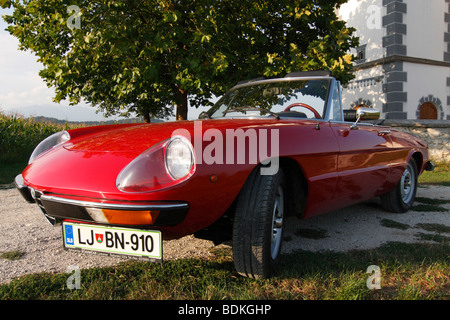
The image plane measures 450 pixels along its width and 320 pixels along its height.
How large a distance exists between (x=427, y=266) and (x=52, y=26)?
823 centimetres

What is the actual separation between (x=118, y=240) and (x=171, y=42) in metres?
5.95

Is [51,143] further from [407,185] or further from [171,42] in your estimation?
[171,42]

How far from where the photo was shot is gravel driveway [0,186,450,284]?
2.31m

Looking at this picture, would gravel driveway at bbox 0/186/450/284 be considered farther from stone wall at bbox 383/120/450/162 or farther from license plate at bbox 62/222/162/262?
stone wall at bbox 383/120/450/162

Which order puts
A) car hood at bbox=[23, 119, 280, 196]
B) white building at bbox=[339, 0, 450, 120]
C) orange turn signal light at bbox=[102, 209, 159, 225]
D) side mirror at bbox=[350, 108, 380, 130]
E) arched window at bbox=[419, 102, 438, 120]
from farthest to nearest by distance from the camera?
arched window at bbox=[419, 102, 438, 120] → white building at bbox=[339, 0, 450, 120] → side mirror at bbox=[350, 108, 380, 130] → car hood at bbox=[23, 119, 280, 196] → orange turn signal light at bbox=[102, 209, 159, 225]

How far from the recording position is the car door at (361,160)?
8.89 ft

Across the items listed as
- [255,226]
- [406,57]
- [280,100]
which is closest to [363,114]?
[280,100]

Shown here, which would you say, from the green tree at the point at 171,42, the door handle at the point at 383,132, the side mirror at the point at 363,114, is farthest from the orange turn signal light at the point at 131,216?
the green tree at the point at 171,42

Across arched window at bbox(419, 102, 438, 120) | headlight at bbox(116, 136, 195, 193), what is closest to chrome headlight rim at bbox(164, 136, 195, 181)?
headlight at bbox(116, 136, 195, 193)

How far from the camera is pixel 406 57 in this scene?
590 inches

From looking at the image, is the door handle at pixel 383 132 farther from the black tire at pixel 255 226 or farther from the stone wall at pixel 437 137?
the stone wall at pixel 437 137

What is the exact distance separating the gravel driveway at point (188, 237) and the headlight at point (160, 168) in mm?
904

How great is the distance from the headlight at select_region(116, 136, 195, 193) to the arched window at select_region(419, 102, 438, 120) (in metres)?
16.8

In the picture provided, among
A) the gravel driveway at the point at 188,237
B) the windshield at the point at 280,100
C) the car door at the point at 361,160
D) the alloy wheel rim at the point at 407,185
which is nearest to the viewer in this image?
the gravel driveway at the point at 188,237
